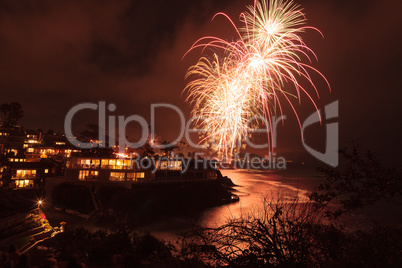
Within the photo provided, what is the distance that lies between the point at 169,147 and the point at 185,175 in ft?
49.4

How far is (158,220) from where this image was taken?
3384 cm

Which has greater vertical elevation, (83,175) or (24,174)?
(83,175)

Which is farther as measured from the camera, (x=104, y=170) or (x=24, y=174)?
(x=24, y=174)

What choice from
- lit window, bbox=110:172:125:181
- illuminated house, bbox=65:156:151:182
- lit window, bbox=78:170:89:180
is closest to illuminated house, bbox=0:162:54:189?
illuminated house, bbox=65:156:151:182

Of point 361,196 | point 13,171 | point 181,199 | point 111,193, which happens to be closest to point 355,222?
point 181,199

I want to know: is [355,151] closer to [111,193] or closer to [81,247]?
[81,247]

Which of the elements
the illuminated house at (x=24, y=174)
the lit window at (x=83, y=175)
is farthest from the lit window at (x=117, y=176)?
the illuminated house at (x=24, y=174)

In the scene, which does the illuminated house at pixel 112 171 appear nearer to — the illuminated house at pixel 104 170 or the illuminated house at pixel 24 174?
the illuminated house at pixel 104 170

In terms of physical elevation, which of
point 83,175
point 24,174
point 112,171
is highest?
point 112,171

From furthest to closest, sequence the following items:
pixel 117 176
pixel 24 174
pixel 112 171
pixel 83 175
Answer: pixel 24 174 < pixel 83 175 < pixel 112 171 < pixel 117 176

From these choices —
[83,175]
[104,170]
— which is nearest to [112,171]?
[104,170]

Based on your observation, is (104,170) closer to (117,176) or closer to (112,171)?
(112,171)

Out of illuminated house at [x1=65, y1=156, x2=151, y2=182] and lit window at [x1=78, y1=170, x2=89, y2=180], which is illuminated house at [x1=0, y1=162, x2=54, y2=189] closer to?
illuminated house at [x1=65, y1=156, x2=151, y2=182]

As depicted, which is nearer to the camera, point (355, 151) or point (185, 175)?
point (355, 151)
